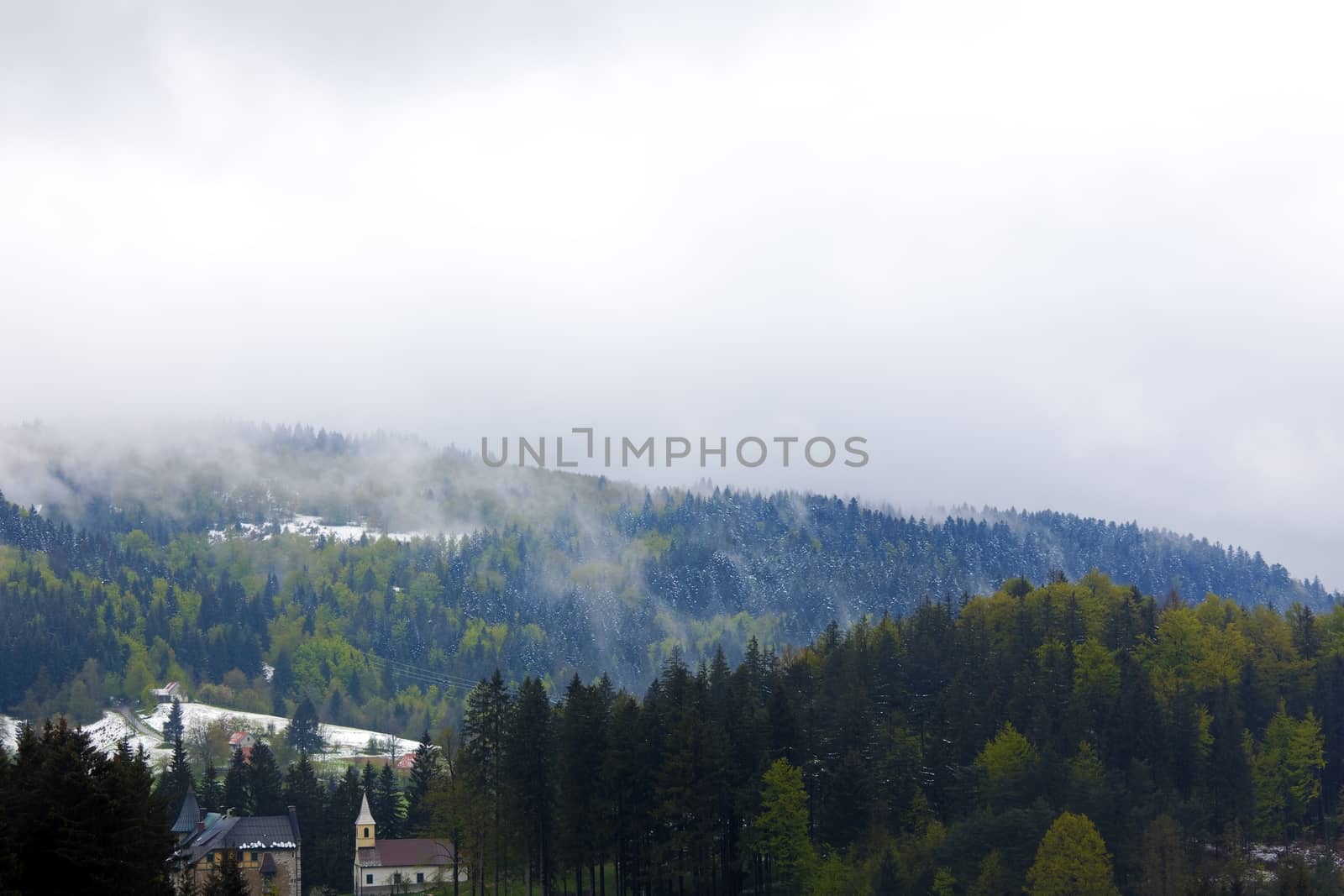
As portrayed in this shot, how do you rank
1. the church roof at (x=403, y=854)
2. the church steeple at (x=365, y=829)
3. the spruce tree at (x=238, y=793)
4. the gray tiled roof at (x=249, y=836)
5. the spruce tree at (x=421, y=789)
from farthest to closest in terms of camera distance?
1. the spruce tree at (x=421, y=789)
2. the spruce tree at (x=238, y=793)
3. the church steeple at (x=365, y=829)
4. the church roof at (x=403, y=854)
5. the gray tiled roof at (x=249, y=836)

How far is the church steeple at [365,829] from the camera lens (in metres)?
122

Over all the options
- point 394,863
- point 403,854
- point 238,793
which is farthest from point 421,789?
point 238,793

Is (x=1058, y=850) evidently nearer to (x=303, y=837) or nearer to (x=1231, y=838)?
(x=1231, y=838)

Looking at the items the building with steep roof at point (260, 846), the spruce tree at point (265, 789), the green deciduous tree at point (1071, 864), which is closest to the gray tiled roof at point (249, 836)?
the building with steep roof at point (260, 846)

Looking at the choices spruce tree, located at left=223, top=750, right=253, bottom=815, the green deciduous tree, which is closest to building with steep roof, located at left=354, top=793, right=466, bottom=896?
spruce tree, located at left=223, top=750, right=253, bottom=815

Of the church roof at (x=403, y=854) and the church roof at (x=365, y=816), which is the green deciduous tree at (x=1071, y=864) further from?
the church roof at (x=365, y=816)

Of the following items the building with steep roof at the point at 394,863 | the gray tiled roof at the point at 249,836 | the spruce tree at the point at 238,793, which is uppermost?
the spruce tree at the point at 238,793

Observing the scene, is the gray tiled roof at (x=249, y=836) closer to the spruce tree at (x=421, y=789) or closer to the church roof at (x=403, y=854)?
the church roof at (x=403, y=854)

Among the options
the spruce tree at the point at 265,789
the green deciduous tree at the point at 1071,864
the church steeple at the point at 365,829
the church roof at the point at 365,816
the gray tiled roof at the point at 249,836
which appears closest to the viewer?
the green deciduous tree at the point at 1071,864

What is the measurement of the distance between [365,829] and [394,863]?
4572 mm

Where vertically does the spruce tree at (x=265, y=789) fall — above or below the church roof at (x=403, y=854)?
above

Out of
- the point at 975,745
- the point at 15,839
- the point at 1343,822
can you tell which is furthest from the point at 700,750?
the point at 1343,822

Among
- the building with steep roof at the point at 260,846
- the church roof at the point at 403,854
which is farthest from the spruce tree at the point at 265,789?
the church roof at the point at 403,854

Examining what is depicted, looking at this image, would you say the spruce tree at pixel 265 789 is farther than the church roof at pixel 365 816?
Yes
